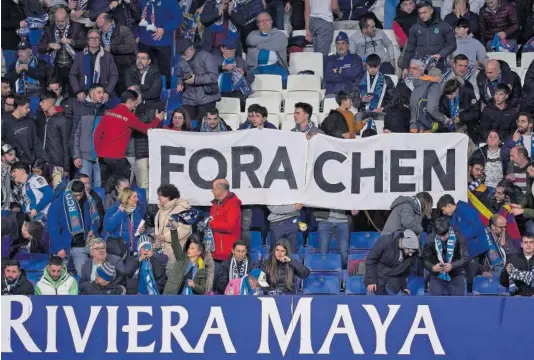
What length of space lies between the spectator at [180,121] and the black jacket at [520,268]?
421cm

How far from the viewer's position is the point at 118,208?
1820cm

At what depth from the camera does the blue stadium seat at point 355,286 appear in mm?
17859

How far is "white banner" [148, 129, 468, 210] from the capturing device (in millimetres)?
19000

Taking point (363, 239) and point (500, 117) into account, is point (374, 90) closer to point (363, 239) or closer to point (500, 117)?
point (500, 117)

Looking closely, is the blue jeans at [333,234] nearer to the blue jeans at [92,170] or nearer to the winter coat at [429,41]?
the blue jeans at [92,170]

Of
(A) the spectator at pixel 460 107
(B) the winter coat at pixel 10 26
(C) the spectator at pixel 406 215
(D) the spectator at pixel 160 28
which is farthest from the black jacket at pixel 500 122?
(B) the winter coat at pixel 10 26

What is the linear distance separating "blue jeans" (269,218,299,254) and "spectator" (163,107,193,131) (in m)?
1.57

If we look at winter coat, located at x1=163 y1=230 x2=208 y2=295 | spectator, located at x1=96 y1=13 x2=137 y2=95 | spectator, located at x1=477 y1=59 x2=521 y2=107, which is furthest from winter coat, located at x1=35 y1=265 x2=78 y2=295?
spectator, located at x1=477 y1=59 x2=521 y2=107

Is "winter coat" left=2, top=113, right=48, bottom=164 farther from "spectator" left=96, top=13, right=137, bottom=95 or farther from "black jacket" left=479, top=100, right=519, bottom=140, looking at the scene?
"black jacket" left=479, top=100, right=519, bottom=140

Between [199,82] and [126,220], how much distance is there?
2.72 m

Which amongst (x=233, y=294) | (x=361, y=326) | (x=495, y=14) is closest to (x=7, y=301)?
(x=233, y=294)

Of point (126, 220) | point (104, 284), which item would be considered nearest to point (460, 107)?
point (126, 220)

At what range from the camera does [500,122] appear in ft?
64.4

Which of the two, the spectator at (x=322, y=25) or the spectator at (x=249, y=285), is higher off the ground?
the spectator at (x=322, y=25)
